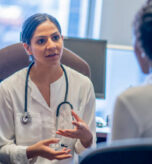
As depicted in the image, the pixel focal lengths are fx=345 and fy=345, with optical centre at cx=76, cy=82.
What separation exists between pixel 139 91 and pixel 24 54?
1.10 metres

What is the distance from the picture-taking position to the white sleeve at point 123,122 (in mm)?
926

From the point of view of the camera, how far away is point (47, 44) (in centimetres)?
165

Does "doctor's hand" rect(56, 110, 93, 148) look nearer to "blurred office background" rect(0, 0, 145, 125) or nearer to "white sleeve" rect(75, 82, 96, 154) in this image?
"white sleeve" rect(75, 82, 96, 154)

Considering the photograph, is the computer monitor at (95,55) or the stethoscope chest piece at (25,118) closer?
the stethoscope chest piece at (25,118)

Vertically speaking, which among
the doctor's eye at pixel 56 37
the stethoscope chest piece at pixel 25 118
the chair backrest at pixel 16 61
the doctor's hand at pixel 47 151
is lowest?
the doctor's hand at pixel 47 151

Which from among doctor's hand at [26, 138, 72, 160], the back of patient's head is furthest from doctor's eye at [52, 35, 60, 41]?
the back of patient's head

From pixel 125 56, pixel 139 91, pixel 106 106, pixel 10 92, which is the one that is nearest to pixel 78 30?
pixel 125 56

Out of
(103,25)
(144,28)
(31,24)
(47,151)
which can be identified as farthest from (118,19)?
(144,28)

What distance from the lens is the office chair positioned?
0.72 m

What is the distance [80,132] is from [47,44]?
0.46 meters

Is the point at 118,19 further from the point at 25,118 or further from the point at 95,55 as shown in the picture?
the point at 25,118

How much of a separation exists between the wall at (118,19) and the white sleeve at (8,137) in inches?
66.2

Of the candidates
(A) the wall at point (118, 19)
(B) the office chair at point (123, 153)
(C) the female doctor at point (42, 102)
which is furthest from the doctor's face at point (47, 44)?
(A) the wall at point (118, 19)

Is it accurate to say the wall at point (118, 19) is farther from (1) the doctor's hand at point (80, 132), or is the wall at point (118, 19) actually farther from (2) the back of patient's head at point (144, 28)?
(2) the back of patient's head at point (144, 28)
